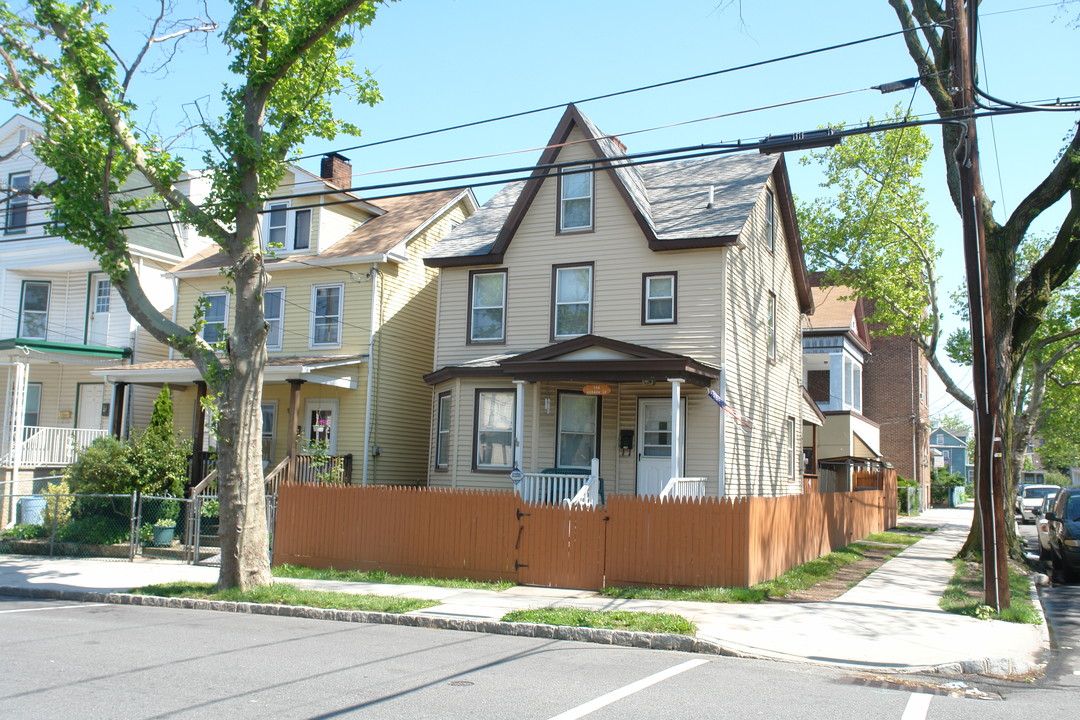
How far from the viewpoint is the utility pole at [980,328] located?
12.0m

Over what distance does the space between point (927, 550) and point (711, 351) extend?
336 inches

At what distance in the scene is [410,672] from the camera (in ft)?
27.7

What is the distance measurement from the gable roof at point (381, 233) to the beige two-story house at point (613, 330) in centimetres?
236

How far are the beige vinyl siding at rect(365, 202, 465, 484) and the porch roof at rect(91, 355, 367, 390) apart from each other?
102 centimetres

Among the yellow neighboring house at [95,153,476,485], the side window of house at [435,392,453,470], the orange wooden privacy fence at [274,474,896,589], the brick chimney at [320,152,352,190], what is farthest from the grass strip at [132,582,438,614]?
the brick chimney at [320,152,352,190]

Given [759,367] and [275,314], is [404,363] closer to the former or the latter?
[275,314]

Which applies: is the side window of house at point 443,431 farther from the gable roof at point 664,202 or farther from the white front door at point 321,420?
the gable roof at point 664,202

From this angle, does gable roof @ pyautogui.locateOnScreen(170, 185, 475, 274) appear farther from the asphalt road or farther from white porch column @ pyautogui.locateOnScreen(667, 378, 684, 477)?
the asphalt road

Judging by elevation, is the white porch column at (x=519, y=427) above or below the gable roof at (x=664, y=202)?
below

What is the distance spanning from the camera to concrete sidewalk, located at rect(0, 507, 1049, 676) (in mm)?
9523

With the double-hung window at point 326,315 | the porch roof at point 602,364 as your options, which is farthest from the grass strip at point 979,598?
the double-hung window at point 326,315

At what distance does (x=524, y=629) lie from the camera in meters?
10.8

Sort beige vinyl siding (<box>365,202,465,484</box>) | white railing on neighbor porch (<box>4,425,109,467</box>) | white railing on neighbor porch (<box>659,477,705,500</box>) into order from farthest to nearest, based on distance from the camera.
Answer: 1. white railing on neighbor porch (<box>4,425,109,467</box>)
2. beige vinyl siding (<box>365,202,465,484</box>)
3. white railing on neighbor porch (<box>659,477,705,500</box>)

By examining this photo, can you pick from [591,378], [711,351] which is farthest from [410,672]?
[711,351]
